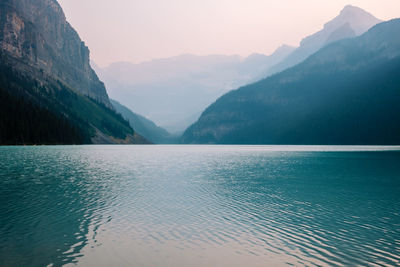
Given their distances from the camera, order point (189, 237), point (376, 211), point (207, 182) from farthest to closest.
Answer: point (207, 182) → point (376, 211) → point (189, 237)

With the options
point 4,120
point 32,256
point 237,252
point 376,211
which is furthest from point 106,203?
point 4,120

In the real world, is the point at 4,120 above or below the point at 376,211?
above

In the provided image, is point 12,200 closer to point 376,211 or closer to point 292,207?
point 292,207

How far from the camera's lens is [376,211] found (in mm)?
30281

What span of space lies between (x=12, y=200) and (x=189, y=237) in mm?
20516

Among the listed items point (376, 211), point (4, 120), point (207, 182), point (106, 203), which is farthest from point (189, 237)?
point (4, 120)

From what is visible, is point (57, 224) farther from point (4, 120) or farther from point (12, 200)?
point (4, 120)

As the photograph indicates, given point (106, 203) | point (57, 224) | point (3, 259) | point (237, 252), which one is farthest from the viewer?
point (106, 203)

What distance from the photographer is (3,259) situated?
1638 centimetres

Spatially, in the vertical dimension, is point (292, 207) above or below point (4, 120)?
below

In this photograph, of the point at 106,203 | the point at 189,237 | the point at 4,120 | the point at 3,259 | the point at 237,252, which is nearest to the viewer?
the point at 3,259

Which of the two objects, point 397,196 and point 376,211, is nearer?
point 376,211

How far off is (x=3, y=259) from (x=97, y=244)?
4.90 m

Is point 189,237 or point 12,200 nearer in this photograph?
point 189,237
